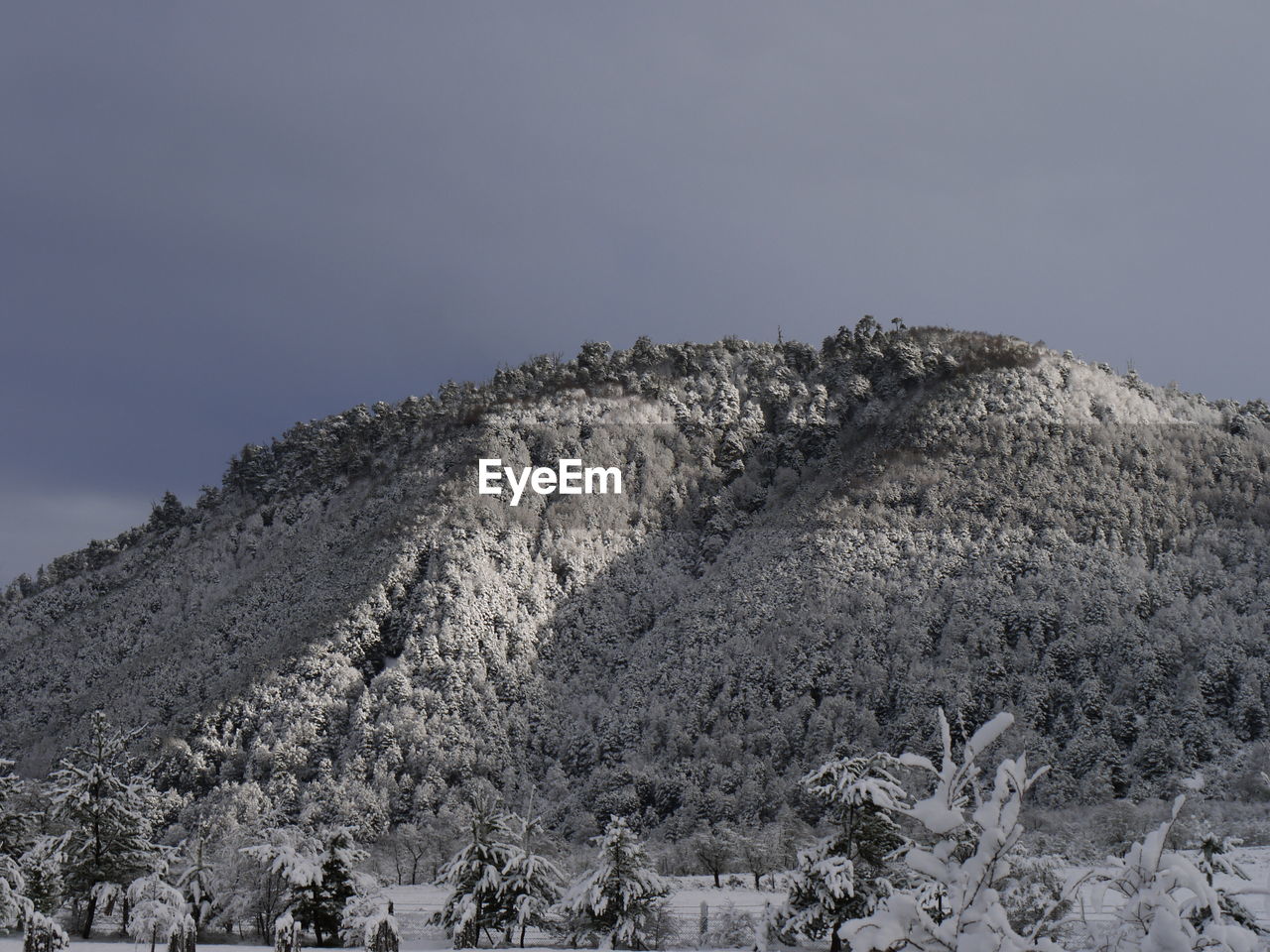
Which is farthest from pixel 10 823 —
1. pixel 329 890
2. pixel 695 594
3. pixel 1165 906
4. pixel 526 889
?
pixel 695 594

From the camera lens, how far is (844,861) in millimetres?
24016

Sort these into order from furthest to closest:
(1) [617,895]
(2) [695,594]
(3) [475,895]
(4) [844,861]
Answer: (2) [695,594], (3) [475,895], (1) [617,895], (4) [844,861]

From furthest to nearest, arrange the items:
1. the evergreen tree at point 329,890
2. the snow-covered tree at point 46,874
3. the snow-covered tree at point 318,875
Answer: the evergreen tree at point 329,890
the snow-covered tree at point 46,874
the snow-covered tree at point 318,875

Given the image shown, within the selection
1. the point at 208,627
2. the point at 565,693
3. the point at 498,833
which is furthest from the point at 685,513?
the point at 498,833

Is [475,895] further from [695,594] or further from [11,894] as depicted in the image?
[695,594]

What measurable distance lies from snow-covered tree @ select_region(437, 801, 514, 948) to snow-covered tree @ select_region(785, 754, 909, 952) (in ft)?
29.4

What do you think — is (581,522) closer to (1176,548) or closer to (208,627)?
Answer: (208,627)

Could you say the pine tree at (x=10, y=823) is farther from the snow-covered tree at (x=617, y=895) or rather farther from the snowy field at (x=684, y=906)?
the snow-covered tree at (x=617, y=895)

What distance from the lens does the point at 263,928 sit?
108 feet

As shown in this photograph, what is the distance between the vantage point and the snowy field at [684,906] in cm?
2530

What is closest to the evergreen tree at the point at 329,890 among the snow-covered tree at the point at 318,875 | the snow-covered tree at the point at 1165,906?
the snow-covered tree at the point at 318,875

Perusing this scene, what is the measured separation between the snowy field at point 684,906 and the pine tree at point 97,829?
1.64 m

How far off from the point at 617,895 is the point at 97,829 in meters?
15.2

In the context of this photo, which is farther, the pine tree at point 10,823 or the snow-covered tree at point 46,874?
the pine tree at point 10,823
